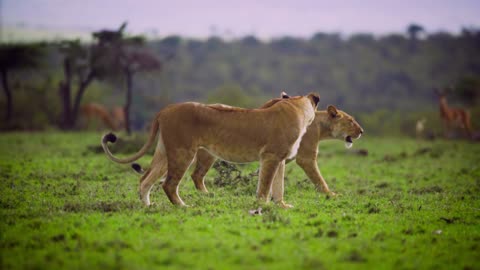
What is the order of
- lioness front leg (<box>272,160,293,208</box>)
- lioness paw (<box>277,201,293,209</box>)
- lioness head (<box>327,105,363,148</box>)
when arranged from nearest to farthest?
lioness paw (<box>277,201,293,209</box>), lioness front leg (<box>272,160,293,208</box>), lioness head (<box>327,105,363,148</box>)

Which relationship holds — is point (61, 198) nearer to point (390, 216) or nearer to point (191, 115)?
point (191, 115)

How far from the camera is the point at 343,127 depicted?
1045 centimetres

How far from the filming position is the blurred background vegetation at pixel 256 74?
30406 mm

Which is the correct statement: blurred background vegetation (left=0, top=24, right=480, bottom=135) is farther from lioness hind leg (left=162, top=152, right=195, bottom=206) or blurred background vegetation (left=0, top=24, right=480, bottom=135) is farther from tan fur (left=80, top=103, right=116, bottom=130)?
lioness hind leg (left=162, top=152, right=195, bottom=206)

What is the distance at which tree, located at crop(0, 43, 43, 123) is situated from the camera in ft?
102

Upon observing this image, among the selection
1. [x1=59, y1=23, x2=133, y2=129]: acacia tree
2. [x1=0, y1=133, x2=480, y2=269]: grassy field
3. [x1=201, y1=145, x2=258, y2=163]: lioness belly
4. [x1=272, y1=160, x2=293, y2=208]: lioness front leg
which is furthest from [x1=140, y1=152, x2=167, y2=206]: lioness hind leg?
[x1=59, y1=23, x2=133, y2=129]: acacia tree

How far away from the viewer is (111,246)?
6117mm

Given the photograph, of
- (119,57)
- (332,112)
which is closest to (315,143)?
(332,112)

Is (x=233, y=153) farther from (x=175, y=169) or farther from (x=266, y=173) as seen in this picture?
(x=175, y=169)

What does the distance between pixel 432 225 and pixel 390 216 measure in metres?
0.61

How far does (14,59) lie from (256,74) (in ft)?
97.2

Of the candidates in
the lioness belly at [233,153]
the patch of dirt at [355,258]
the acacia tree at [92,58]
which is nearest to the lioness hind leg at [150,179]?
the lioness belly at [233,153]

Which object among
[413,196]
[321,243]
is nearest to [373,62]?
[413,196]

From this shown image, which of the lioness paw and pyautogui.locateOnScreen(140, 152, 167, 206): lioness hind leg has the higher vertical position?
pyautogui.locateOnScreen(140, 152, 167, 206): lioness hind leg
